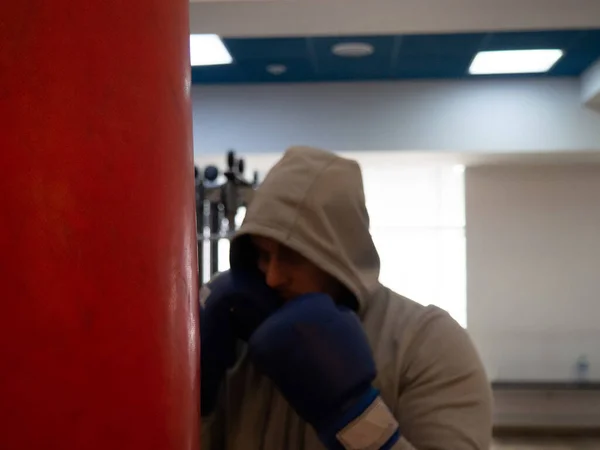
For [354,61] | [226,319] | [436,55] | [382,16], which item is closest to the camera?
[226,319]

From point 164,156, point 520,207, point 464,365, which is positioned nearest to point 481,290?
point 520,207

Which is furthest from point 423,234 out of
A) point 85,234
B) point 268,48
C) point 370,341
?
point 85,234

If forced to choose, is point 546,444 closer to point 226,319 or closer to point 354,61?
point 354,61

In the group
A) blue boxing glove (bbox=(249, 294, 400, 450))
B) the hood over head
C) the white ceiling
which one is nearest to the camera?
blue boxing glove (bbox=(249, 294, 400, 450))

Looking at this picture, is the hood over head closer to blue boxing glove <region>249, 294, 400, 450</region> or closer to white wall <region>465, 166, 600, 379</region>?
blue boxing glove <region>249, 294, 400, 450</region>

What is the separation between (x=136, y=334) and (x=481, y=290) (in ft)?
18.6

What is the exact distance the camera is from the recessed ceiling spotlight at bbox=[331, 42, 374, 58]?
4641 mm

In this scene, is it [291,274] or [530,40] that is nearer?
[291,274]

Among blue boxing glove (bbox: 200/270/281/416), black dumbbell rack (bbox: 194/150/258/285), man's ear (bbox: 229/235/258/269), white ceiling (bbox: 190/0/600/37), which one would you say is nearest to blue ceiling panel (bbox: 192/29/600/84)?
white ceiling (bbox: 190/0/600/37)

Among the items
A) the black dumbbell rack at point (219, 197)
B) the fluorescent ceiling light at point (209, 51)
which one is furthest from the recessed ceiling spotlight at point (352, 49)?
the black dumbbell rack at point (219, 197)

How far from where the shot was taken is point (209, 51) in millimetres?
4785

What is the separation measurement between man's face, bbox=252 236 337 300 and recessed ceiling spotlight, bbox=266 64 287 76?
406cm

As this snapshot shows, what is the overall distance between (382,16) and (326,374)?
3.08 m

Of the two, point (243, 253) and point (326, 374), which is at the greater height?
point (243, 253)
